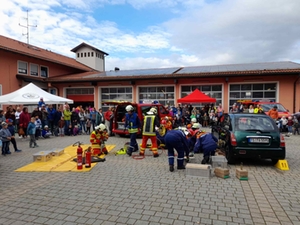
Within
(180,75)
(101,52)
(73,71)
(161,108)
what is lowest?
(161,108)

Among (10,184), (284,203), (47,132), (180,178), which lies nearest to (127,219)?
(180,178)

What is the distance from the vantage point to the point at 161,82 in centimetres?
2120

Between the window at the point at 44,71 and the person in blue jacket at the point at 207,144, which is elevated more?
the window at the point at 44,71

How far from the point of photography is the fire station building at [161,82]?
59.9 feet

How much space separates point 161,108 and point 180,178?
7.48 m

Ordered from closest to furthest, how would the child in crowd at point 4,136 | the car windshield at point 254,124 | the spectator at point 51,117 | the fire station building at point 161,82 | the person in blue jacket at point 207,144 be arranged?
the person in blue jacket at point 207,144
the car windshield at point 254,124
the child in crowd at point 4,136
the spectator at point 51,117
the fire station building at point 161,82

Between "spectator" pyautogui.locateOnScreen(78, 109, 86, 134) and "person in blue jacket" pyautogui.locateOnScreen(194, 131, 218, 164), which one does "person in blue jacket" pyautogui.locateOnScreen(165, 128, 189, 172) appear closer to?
"person in blue jacket" pyautogui.locateOnScreen(194, 131, 218, 164)

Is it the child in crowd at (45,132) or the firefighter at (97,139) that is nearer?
the firefighter at (97,139)

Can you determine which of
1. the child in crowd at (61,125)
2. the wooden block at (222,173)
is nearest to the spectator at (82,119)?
the child in crowd at (61,125)

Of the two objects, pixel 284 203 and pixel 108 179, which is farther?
pixel 108 179

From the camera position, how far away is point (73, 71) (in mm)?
29406

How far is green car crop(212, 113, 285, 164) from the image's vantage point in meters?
6.59

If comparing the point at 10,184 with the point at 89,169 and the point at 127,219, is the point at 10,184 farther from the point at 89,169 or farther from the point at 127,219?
the point at 127,219

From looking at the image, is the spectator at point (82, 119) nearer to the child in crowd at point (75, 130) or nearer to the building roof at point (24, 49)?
the child in crowd at point (75, 130)
